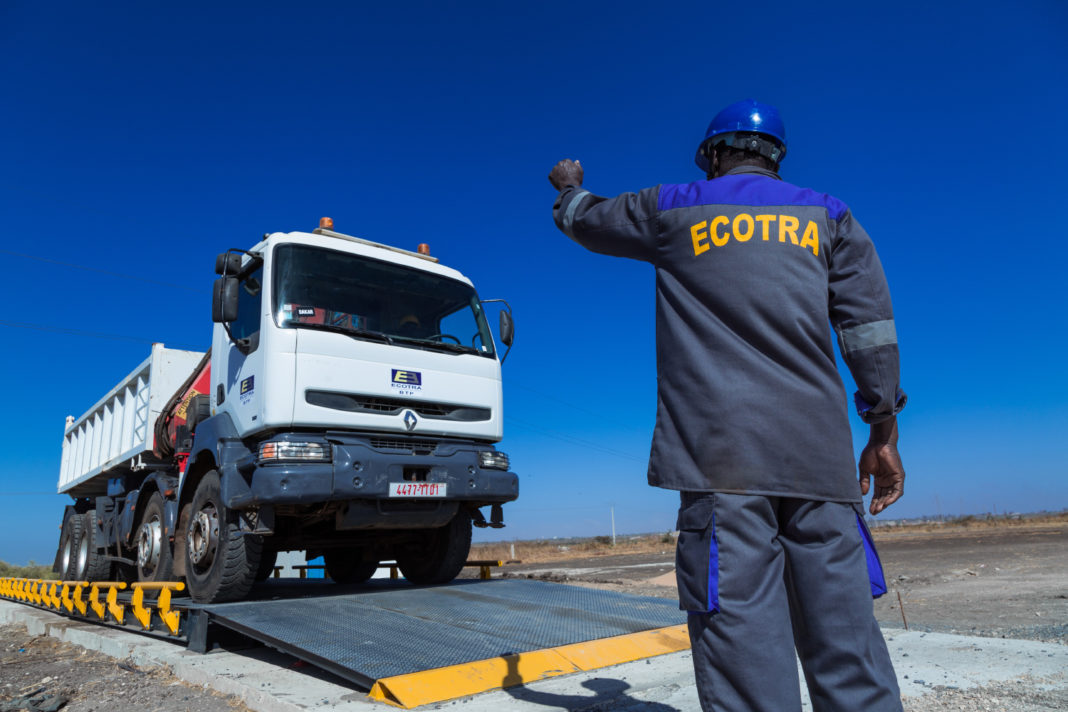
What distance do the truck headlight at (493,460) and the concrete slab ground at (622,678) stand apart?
2257mm

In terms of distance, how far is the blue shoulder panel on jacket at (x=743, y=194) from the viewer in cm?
206

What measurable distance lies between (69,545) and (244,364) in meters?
7.65

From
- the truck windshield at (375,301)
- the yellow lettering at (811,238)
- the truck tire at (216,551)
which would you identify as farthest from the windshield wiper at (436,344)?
the yellow lettering at (811,238)

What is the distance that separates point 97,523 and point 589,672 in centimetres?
910

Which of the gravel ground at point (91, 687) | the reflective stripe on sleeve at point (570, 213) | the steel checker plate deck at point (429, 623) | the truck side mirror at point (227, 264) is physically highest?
the truck side mirror at point (227, 264)

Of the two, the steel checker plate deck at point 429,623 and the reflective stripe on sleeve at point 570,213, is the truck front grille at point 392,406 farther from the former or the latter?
the reflective stripe on sleeve at point 570,213

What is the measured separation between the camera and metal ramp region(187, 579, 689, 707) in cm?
337

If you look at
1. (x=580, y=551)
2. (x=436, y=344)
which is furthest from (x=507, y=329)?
(x=580, y=551)

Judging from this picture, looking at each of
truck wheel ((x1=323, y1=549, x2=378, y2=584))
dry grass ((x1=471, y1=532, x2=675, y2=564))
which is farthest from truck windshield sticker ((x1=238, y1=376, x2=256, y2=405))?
dry grass ((x1=471, y1=532, x2=675, y2=564))

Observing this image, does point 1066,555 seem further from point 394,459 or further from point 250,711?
point 250,711

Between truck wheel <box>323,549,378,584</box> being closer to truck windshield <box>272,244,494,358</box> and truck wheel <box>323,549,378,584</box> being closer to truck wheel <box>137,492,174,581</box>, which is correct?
truck wheel <box>137,492,174,581</box>

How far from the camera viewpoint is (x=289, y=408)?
5.41 meters

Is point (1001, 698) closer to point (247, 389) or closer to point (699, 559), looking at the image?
point (699, 559)

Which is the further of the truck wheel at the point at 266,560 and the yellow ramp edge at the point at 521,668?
the truck wheel at the point at 266,560
